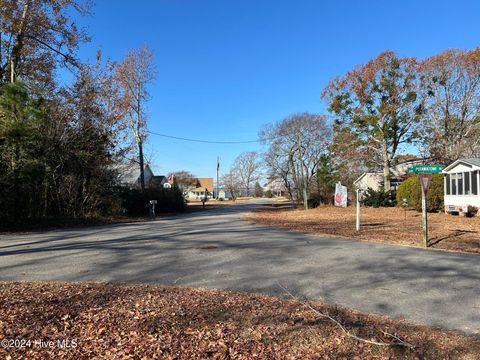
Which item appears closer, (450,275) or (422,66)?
(450,275)

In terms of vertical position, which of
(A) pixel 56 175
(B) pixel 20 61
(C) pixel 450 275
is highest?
(B) pixel 20 61

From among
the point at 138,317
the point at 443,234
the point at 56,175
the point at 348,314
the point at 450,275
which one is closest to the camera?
the point at 138,317

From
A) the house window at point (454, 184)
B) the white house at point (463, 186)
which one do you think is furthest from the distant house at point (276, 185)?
the house window at point (454, 184)

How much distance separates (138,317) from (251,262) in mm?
4166

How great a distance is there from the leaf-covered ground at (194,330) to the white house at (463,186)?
21.4 meters

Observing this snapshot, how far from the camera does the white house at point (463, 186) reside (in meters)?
22.3

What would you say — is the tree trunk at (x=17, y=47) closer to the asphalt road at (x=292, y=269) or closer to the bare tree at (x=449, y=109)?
the asphalt road at (x=292, y=269)

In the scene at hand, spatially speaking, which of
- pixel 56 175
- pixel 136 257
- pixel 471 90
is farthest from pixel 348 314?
pixel 471 90

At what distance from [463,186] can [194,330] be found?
2437 centimetres

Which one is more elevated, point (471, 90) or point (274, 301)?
point (471, 90)

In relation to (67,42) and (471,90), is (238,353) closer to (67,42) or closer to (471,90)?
(67,42)

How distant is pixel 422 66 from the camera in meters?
32.2

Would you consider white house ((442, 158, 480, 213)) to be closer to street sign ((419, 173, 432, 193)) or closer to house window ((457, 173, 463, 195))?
house window ((457, 173, 463, 195))

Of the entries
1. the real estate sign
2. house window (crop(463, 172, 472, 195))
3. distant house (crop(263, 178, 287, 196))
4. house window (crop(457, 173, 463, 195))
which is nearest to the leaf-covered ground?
the real estate sign
